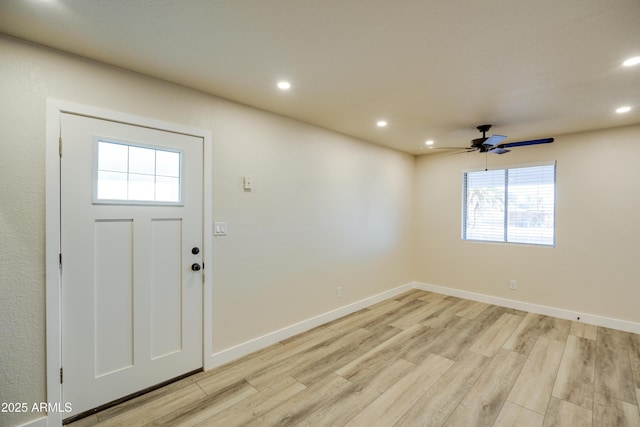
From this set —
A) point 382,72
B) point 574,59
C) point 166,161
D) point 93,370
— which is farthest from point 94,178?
point 574,59

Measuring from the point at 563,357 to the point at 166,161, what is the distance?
165 inches

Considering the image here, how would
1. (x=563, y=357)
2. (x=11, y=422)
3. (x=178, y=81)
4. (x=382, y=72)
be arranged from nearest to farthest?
(x=11, y=422) < (x=382, y=72) < (x=178, y=81) < (x=563, y=357)

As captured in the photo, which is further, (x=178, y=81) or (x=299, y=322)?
(x=299, y=322)

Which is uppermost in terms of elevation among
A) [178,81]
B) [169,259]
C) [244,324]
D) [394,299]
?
[178,81]

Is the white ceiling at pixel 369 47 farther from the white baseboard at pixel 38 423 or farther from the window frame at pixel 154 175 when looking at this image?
the white baseboard at pixel 38 423

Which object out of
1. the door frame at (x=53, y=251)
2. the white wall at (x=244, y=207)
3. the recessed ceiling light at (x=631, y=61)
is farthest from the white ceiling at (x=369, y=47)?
the door frame at (x=53, y=251)

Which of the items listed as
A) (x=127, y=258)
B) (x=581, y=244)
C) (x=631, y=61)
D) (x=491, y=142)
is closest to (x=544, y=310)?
(x=581, y=244)

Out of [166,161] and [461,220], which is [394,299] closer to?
[461,220]

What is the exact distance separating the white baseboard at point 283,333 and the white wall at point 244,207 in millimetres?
69

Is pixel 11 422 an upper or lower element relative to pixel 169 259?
lower

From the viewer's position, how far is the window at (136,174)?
2143 millimetres

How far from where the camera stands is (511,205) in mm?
4465

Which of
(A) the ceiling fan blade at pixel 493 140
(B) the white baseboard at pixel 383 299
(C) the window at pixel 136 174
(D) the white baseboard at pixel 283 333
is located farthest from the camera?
(A) the ceiling fan blade at pixel 493 140

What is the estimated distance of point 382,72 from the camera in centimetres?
226
